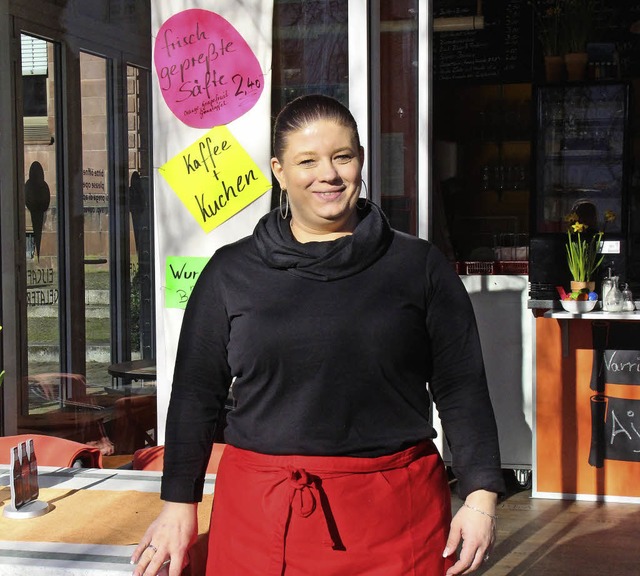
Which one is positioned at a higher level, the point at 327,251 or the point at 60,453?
the point at 327,251

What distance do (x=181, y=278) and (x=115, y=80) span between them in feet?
7.21

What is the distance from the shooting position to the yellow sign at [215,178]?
125 inches

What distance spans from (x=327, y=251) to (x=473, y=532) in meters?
0.53

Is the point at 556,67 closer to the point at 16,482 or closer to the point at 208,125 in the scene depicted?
the point at 208,125

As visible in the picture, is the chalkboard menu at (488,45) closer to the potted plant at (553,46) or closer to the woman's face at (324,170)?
the potted plant at (553,46)

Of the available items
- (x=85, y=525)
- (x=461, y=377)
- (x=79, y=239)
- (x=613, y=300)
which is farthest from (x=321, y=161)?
(x=79, y=239)

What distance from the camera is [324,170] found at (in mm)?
1713

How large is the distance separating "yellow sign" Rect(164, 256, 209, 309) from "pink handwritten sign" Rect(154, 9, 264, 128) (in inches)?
17.1

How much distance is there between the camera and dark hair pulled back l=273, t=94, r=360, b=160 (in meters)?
1.73

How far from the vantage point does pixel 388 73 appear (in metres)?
3.50

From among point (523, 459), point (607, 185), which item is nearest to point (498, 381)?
point (523, 459)

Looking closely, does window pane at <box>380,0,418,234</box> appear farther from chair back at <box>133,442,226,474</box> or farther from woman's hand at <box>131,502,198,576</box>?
woman's hand at <box>131,502,198,576</box>

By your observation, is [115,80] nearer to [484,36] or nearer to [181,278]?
[181,278]

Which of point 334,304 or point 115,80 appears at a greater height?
point 115,80
